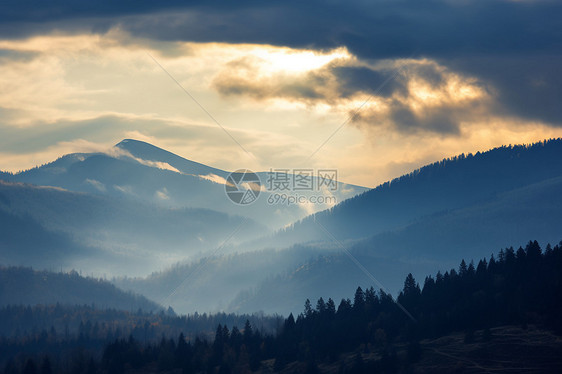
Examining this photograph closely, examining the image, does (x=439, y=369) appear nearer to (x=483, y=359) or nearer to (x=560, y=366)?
(x=483, y=359)

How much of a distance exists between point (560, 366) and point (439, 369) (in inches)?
1203

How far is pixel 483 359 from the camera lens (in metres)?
196

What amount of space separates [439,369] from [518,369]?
21.6m

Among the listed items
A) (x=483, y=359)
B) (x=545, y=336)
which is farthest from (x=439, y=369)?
(x=545, y=336)

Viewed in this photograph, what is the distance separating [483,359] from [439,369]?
36.5 ft

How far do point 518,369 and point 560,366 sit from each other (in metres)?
9.32

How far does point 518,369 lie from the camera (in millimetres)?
184000

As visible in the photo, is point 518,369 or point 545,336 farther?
point 545,336

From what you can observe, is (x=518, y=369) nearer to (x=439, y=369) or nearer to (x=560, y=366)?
(x=560, y=366)

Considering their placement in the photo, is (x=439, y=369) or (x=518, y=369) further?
(x=439, y=369)

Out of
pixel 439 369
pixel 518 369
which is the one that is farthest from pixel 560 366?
pixel 439 369

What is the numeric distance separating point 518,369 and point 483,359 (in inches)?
496

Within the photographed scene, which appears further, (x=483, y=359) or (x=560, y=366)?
(x=483, y=359)

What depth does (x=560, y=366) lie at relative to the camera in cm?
18000
